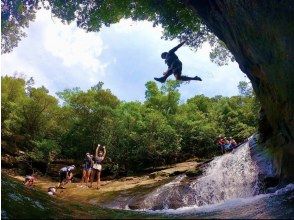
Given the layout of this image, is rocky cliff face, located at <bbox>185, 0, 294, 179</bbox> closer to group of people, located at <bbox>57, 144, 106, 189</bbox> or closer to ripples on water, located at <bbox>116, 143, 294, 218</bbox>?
ripples on water, located at <bbox>116, 143, 294, 218</bbox>

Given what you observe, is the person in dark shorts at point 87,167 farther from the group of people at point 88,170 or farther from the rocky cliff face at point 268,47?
the rocky cliff face at point 268,47

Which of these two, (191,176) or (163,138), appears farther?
(163,138)

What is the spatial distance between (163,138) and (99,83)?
10854 mm

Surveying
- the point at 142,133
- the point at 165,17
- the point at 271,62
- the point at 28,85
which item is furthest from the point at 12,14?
the point at 271,62

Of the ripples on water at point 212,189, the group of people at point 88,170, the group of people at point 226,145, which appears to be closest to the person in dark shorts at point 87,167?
the group of people at point 88,170

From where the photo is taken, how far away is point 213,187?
1728 centimetres

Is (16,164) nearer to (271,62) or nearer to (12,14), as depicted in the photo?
(12,14)

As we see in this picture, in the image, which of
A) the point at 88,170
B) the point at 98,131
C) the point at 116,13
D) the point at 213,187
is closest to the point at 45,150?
the point at 98,131

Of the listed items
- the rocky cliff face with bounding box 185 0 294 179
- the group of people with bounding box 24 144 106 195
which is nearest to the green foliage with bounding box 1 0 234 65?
the rocky cliff face with bounding box 185 0 294 179

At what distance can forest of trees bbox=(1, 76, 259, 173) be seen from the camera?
27.1 meters

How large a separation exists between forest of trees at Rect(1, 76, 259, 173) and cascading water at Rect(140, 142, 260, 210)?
8.20 meters

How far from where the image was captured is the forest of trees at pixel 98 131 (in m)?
27.1

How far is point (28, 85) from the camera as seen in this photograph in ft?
122

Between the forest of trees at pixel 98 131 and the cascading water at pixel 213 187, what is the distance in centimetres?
820
